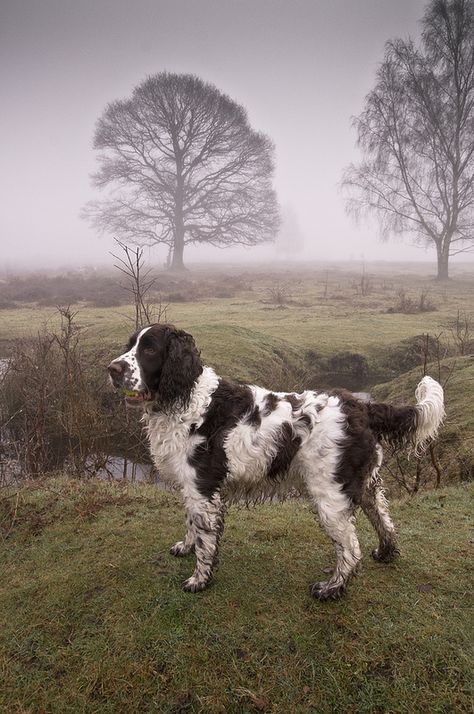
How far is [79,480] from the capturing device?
6.66 metres

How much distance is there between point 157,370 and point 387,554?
2992 mm

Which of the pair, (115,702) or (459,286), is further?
(459,286)

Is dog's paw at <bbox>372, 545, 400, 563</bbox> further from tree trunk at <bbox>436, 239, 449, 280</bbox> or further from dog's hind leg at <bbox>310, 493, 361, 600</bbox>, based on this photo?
tree trunk at <bbox>436, 239, 449, 280</bbox>

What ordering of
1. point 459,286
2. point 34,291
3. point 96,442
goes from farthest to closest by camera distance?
1. point 459,286
2. point 34,291
3. point 96,442

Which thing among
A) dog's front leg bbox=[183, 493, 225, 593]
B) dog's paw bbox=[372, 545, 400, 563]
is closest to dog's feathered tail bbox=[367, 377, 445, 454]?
dog's paw bbox=[372, 545, 400, 563]

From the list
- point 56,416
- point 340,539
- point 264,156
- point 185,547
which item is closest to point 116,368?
point 185,547

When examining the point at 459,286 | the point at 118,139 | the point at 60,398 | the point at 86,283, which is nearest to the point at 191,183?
the point at 118,139

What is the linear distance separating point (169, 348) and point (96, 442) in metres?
5.19

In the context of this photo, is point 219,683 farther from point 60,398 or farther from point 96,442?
point 60,398

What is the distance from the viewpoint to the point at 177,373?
4.16 metres

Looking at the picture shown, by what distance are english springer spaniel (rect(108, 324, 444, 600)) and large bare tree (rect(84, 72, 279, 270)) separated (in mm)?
37291

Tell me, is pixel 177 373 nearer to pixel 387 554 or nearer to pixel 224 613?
pixel 224 613

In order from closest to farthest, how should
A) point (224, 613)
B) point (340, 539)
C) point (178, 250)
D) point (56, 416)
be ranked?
point (224, 613)
point (340, 539)
point (56, 416)
point (178, 250)

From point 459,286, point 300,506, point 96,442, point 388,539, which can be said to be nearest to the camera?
point 388,539
